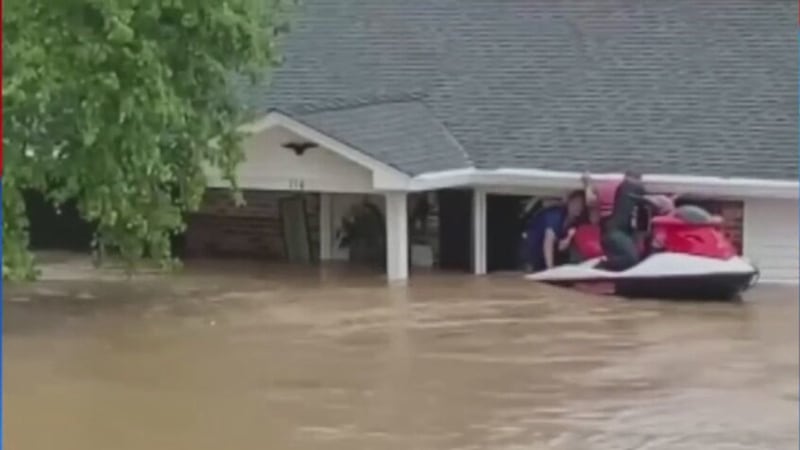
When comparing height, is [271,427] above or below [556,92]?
below

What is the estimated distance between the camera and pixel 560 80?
877 inches

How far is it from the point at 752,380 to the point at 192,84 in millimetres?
6699

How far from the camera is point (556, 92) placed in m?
22.1

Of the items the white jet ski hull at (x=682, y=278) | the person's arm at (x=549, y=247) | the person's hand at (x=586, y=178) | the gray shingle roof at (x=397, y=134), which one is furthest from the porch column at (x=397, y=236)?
the white jet ski hull at (x=682, y=278)

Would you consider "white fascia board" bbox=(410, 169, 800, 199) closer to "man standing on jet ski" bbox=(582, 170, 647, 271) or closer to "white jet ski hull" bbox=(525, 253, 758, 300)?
"man standing on jet ski" bbox=(582, 170, 647, 271)

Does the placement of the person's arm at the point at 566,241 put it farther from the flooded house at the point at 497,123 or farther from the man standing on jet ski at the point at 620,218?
the flooded house at the point at 497,123

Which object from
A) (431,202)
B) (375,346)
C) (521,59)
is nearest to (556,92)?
(521,59)

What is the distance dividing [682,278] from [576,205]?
7.11 feet

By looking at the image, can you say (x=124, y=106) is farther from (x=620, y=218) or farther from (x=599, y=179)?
(x=599, y=179)

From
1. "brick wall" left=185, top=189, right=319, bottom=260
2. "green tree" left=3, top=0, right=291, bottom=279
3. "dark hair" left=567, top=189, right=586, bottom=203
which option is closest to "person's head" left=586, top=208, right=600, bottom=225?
"dark hair" left=567, top=189, right=586, bottom=203

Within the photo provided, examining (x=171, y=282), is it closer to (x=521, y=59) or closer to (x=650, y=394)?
(x=521, y=59)

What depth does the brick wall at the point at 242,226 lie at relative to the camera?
2262 cm

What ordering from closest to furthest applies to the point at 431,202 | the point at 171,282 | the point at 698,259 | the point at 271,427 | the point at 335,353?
the point at 271,427
the point at 335,353
the point at 698,259
the point at 171,282
the point at 431,202

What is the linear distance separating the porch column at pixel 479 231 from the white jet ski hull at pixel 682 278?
7.87 ft
